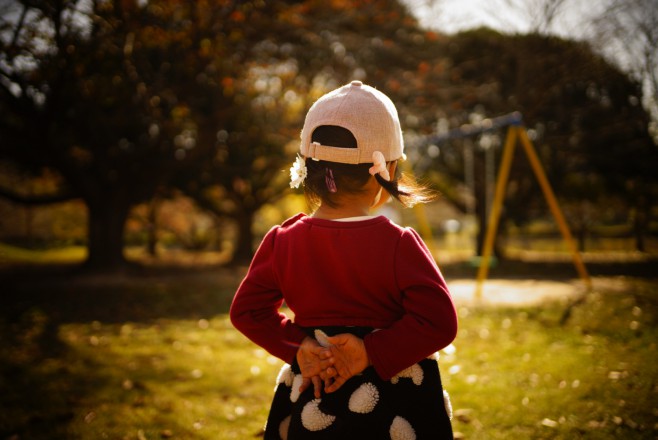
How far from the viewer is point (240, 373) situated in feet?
14.1

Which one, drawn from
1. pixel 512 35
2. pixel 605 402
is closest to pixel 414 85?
pixel 512 35

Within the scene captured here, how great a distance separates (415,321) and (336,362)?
26 centimetres

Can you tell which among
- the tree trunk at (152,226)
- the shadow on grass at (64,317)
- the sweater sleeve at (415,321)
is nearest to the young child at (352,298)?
the sweater sleeve at (415,321)

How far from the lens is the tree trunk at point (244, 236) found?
16.6 metres

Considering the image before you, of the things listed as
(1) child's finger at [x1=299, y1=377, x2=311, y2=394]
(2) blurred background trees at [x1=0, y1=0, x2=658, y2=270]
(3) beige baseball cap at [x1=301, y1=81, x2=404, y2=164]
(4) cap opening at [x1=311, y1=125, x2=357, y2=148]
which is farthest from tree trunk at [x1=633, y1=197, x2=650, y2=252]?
(1) child's finger at [x1=299, y1=377, x2=311, y2=394]

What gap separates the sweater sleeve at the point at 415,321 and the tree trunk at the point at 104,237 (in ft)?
37.9

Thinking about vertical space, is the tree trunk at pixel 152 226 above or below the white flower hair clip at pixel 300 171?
below

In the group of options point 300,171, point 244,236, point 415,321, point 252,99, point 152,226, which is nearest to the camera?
point 415,321

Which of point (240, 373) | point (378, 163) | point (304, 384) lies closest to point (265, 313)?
point (304, 384)

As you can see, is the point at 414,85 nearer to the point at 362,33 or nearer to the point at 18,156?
the point at 362,33

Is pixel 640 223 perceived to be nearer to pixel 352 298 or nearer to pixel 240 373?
pixel 240 373

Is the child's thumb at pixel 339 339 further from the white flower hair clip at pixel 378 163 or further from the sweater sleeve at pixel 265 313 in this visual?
the white flower hair clip at pixel 378 163

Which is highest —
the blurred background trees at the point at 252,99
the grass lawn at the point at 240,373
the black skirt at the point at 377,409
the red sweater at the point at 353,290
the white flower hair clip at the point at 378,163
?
the blurred background trees at the point at 252,99

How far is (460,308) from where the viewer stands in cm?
711
